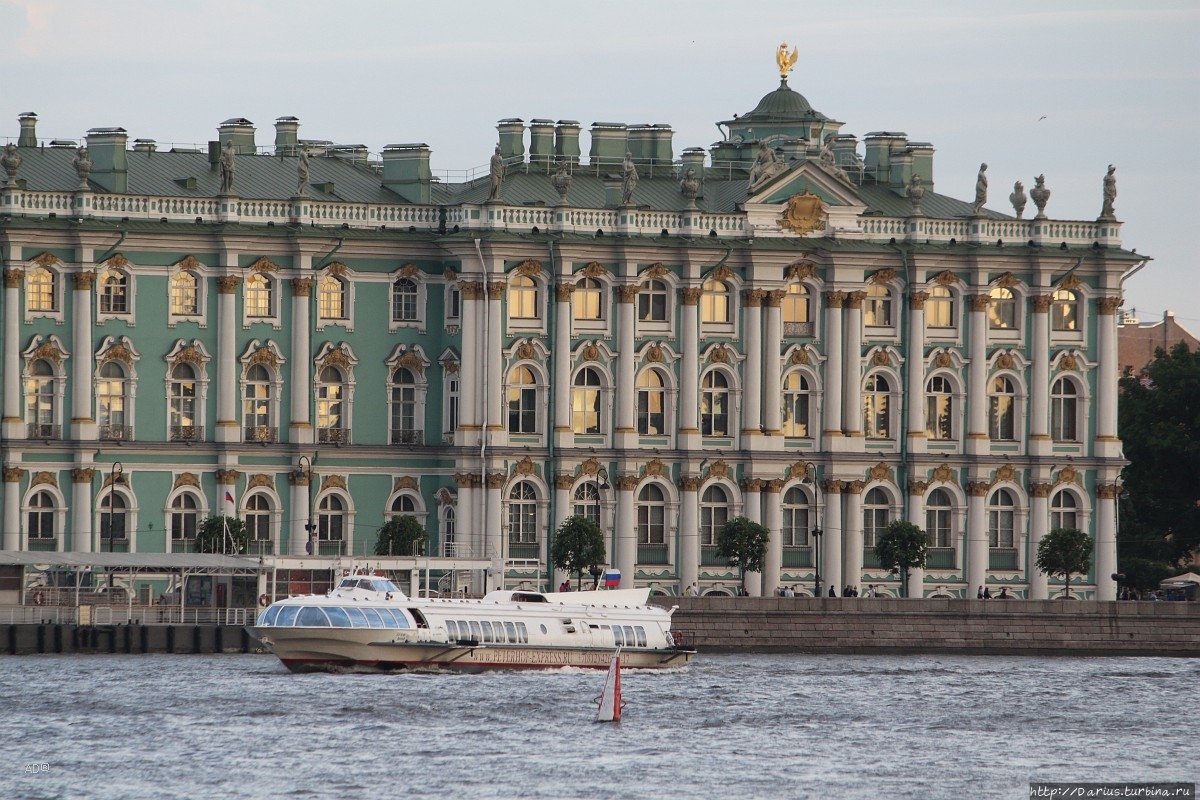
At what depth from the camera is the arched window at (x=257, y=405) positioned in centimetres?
10944

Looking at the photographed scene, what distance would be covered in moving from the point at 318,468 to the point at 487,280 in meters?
7.73

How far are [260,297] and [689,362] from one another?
13.5 meters

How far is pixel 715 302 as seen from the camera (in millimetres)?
113125

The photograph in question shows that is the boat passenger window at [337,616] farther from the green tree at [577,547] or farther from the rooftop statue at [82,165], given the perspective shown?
the rooftop statue at [82,165]

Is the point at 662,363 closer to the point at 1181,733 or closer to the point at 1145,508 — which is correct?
the point at 1145,508

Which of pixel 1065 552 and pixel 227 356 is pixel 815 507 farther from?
pixel 227 356

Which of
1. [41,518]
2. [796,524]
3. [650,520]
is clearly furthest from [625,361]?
[41,518]

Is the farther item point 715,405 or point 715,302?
point 715,405

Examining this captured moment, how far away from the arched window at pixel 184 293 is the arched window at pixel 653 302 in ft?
45.5

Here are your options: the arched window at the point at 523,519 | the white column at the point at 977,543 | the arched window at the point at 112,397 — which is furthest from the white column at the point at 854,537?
the arched window at the point at 112,397

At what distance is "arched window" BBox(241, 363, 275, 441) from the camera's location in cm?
10944

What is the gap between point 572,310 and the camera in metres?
112

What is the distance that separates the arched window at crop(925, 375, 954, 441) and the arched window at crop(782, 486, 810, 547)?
15.9 feet

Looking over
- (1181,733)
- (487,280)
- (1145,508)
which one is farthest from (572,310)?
(1181,733)
